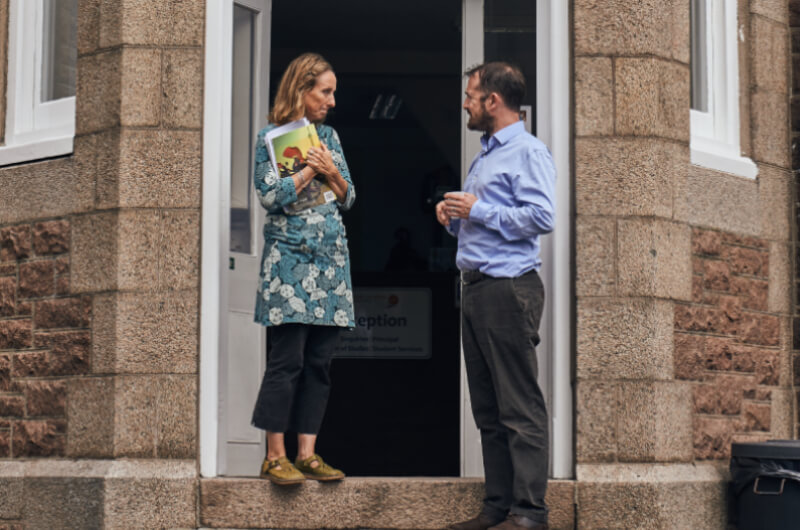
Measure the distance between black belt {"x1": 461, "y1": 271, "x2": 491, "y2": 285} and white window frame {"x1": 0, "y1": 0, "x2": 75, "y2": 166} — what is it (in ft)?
8.47

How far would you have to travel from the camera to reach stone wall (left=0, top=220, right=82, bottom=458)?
7039 millimetres

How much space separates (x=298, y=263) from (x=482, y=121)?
3.47 ft

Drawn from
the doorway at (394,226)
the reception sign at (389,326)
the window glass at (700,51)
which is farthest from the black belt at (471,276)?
the reception sign at (389,326)

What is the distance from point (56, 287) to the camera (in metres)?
7.19

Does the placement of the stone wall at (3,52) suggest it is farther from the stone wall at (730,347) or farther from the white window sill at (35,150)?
the stone wall at (730,347)

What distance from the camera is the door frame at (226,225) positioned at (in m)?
6.72

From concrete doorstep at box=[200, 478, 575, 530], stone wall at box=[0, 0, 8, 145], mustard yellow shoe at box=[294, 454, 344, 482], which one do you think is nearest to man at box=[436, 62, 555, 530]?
concrete doorstep at box=[200, 478, 575, 530]

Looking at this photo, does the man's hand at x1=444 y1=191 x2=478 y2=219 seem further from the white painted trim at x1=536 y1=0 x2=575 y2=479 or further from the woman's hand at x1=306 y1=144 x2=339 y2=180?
the white painted trim at x1=536 y1=0 x2=575 y2=479

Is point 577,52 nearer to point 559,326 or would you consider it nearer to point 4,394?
point 559,326

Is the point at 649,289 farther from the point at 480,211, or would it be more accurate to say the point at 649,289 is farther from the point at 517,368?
the point at 480,211

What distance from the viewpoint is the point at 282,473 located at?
250 inches

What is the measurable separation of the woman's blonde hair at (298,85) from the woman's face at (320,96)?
0.8 inches

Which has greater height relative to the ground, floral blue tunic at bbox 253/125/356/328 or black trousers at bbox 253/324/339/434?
floral blue tunic at bbox 253/125/356/328

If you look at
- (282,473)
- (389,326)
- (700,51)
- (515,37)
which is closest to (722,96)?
(700,51)
